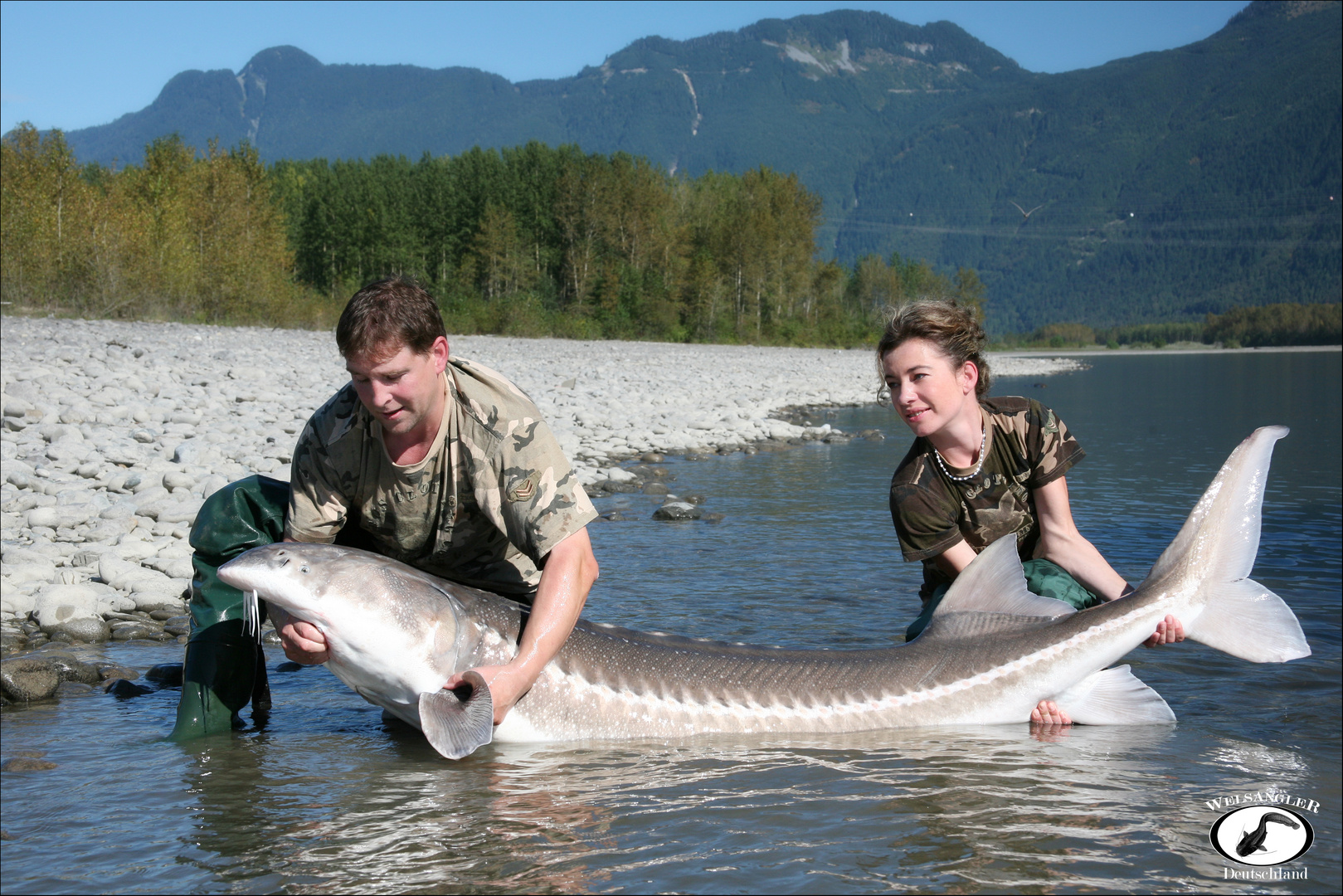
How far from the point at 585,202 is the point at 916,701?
58.5m

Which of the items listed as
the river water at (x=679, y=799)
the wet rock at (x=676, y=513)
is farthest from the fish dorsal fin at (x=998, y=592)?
the wet rock at (x=676, y=513)

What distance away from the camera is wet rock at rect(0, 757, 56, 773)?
3.48 metres

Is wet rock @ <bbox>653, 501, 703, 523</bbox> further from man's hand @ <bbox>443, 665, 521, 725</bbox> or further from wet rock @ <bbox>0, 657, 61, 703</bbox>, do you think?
man's hand @ <bbox>443, 665, 521, 725</bbox>

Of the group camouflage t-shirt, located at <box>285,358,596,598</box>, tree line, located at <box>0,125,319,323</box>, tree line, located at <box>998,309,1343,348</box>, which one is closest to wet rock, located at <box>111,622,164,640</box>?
camouflage t-shirt, located at <box>285,358,596,598</box>

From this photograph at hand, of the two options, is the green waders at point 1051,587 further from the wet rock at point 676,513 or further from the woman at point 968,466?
the wet rock at point 676,513

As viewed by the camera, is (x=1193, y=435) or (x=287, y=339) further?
(x=287, y=339)

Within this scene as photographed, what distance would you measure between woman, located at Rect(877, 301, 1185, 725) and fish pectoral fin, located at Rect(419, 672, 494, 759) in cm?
170

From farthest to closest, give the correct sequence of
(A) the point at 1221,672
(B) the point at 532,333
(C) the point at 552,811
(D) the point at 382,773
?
(B) the point at 532,333 < (A) the point at 1221,672 < (D) the point at 382,773 < (C) the point at 552,811

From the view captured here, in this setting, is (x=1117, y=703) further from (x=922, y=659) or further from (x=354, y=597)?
(x=354, y=597)

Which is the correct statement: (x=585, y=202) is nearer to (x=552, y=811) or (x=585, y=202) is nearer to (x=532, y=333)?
(x=532, y=333)

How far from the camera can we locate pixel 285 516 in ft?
12.8

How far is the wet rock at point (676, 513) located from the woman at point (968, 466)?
4.74m

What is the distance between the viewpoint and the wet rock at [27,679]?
4242 mm

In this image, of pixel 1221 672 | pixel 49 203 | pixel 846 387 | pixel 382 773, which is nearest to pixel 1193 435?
pixel 846 387
